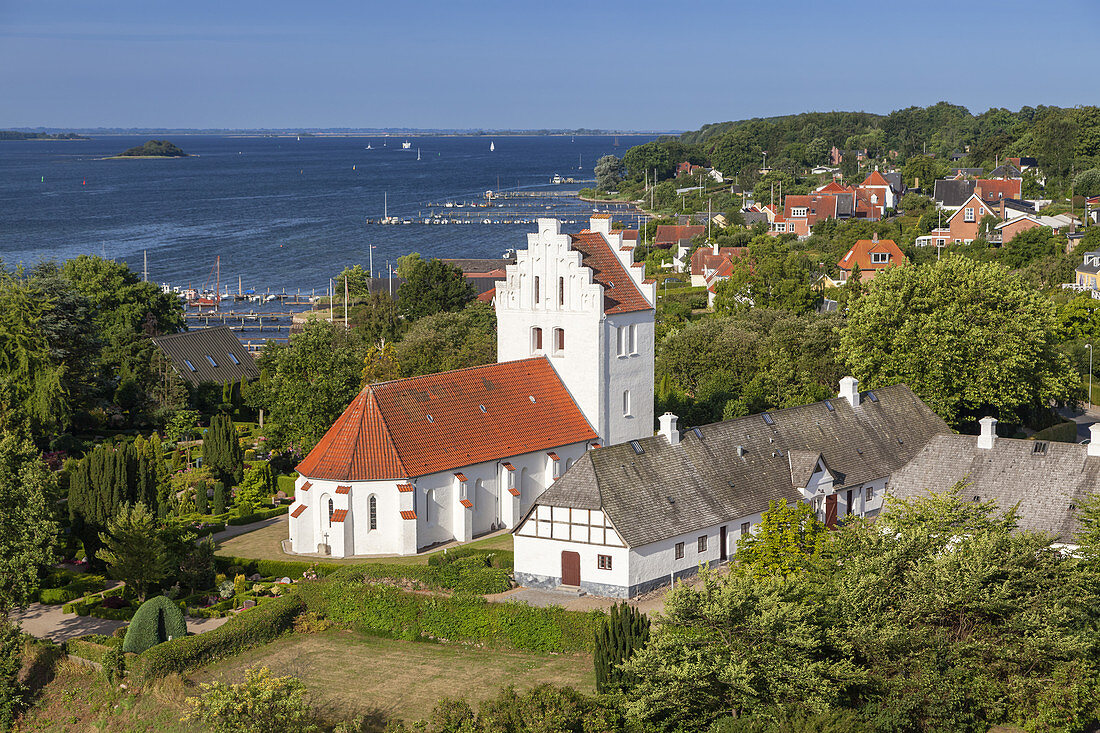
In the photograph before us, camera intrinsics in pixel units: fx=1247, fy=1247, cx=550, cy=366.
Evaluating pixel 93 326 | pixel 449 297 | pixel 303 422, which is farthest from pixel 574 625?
pixel 449 297

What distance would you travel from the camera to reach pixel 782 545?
4300 centimetres

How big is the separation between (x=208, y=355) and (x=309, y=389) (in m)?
21.7

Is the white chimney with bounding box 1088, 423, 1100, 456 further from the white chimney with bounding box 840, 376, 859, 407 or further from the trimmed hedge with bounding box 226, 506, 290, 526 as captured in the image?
the trimmed hedge with bounding box 226, 506, 290, 526

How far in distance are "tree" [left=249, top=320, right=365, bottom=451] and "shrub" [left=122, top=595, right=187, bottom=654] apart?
840 inches

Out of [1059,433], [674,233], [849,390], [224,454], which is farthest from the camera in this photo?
[674,233]

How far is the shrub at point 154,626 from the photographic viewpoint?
4212 cm

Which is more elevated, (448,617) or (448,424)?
(448,424)

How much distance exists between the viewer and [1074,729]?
36594 mm

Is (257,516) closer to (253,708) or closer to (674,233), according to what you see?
(253,708)

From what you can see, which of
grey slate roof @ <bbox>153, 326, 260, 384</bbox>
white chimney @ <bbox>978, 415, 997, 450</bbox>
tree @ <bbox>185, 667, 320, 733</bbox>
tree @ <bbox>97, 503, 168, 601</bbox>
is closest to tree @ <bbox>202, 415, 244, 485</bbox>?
tree @ <bbox>97, 503, 168, 601</bbox>

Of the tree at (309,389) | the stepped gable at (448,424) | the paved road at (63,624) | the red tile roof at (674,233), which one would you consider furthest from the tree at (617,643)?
the red tile roof at (674,233)

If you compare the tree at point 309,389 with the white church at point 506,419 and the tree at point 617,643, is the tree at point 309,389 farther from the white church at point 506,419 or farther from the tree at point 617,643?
the tree at point 617,643

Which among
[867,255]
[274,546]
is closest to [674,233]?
[867,255]

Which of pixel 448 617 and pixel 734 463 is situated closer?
pixel 448 617
